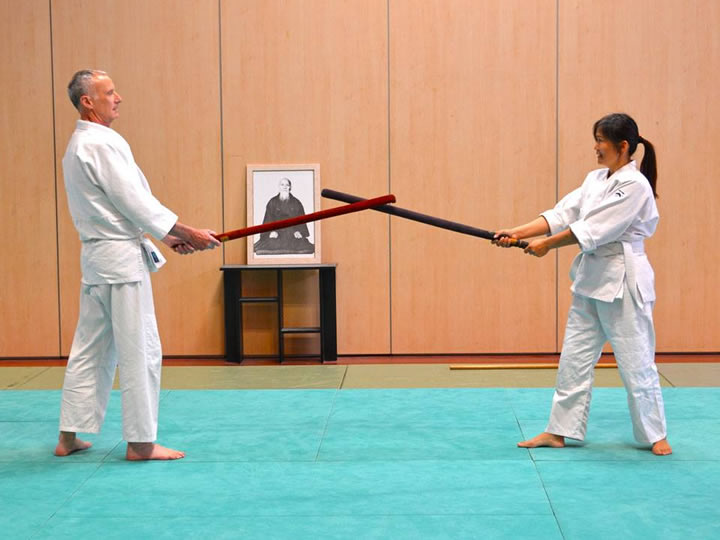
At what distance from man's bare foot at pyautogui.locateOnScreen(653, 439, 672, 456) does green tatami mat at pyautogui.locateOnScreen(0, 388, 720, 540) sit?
5 centimetres

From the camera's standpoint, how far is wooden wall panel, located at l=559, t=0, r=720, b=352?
598 cm

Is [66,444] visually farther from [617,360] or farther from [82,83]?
[617,360]

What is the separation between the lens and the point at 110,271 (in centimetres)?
366

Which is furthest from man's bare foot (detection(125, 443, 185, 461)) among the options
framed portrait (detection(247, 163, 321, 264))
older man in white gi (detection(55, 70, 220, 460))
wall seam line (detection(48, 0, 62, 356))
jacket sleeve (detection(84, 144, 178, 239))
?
wall seam line (detection(48, 0, 62, 356))

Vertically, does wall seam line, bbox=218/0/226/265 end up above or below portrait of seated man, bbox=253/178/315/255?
above

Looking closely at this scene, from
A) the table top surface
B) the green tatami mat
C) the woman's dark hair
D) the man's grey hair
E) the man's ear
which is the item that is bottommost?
the green tatami mat

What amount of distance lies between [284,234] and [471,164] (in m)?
1.38

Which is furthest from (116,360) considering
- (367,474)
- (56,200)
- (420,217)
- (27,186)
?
(27,186)

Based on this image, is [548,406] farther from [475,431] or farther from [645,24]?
[645,24]

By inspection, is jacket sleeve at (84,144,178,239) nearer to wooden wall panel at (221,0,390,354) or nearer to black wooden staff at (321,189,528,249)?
black wooden staff at (321,189,528,249)

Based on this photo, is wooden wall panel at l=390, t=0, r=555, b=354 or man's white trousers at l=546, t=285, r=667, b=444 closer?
man's white trousers at l=546, t=285, r=667, b=444

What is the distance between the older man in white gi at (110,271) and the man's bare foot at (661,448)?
202 centimetres

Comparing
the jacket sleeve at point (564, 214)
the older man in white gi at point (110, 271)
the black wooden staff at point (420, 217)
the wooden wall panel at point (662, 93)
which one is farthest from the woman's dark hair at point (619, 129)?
the wooden wall panel at point (662, 93)

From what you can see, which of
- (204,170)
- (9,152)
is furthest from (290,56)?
(9,152)
